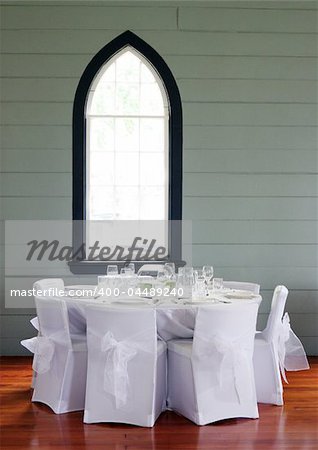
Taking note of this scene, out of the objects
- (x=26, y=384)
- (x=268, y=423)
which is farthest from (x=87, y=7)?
(x=268, y=423)

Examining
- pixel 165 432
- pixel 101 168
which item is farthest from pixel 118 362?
pixel 101 168

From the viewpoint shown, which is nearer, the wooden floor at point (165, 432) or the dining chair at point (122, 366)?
the wooden floor at point (165, 432)

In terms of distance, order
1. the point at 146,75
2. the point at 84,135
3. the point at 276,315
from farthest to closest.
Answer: the point at 146,75, the point at 84,135, the point at 276,315

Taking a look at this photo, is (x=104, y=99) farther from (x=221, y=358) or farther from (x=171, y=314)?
(x=221, y=358)

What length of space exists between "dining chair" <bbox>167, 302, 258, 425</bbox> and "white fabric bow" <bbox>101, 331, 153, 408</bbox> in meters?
0.29

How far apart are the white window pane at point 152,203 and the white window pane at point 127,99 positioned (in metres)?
0.70

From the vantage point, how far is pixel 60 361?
12.3ft

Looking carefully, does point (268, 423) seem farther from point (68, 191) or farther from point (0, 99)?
point (0, 99)

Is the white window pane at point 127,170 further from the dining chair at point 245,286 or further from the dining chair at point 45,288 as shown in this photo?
the dining chair at point 245,286

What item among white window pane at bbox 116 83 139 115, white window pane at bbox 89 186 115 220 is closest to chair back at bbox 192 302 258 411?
white window pane at bbox 89 186 115 220

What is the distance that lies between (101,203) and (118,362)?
2325mm

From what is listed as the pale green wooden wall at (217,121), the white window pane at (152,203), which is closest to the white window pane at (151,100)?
the pale green wooden wall at (217,121)

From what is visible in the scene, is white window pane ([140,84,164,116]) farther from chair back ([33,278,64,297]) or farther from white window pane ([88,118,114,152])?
chair back ([33,278,64,297])

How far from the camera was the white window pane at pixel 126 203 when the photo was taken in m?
5.47
